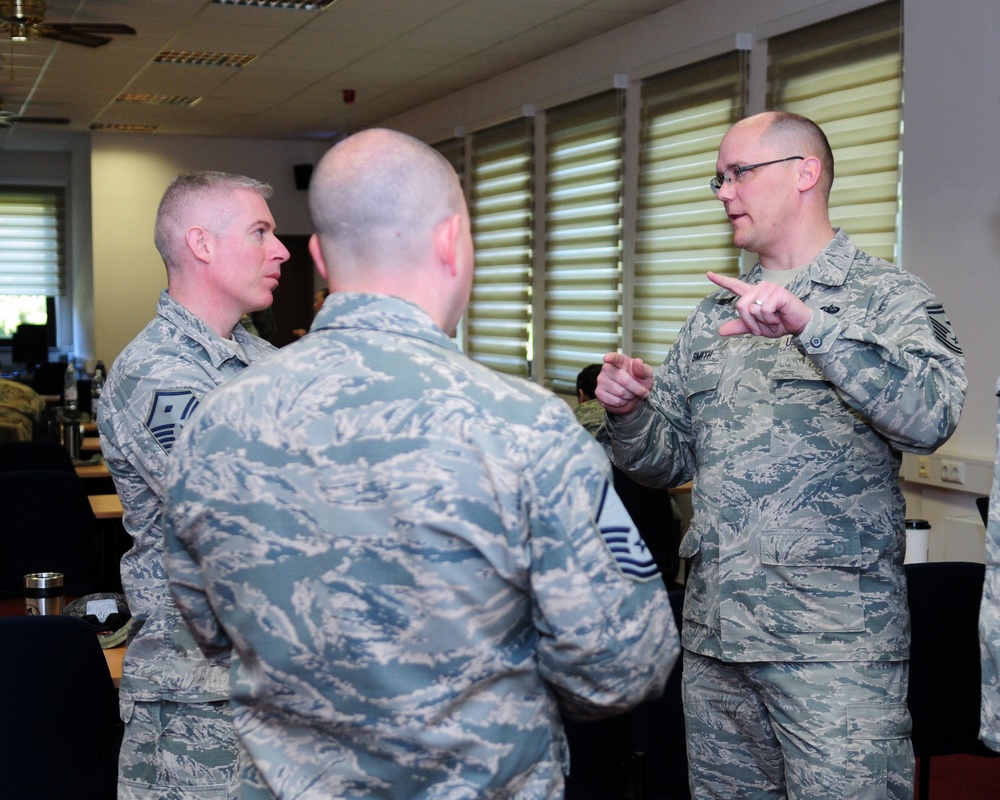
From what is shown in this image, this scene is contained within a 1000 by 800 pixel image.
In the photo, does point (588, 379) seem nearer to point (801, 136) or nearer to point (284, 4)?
point (284, 4)

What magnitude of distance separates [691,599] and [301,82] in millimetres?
8036

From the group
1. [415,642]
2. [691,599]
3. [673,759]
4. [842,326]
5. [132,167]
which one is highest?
[132,167]

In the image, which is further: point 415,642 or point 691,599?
point 691,599

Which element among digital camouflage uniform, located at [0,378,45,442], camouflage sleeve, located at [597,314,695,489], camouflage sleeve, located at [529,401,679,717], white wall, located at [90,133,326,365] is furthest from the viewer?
white wall, located at [90,133,326,365]

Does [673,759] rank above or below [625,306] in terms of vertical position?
below

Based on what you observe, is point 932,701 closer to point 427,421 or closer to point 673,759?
point 673,759

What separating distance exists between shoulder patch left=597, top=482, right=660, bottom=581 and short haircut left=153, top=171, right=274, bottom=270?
132cm

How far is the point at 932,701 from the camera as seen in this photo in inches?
121

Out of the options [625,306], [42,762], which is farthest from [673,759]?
[625,306]

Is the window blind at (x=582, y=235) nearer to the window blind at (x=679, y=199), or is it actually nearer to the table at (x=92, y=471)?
the window blind at (x=679, y=199)

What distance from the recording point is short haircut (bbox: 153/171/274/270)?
7.45 feet

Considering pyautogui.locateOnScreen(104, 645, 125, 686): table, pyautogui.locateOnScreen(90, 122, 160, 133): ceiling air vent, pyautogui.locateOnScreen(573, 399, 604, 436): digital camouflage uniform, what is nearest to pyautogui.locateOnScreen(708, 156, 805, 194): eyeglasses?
pyautogui.locateOnScreen(104, 645, 125, 686): table

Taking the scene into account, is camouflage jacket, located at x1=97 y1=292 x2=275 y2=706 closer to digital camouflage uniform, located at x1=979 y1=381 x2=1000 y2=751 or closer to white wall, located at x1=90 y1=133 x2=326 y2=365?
digital camouflage uniform, located at x1=979 y1=381 x2=1000 y2=751

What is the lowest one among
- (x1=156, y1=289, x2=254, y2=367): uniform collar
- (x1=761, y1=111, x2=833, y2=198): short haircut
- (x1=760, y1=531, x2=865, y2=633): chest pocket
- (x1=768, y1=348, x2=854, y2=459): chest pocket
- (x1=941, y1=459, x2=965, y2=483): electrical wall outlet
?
(x1=941, y1=459, x2=965, y2=483): electrical wall outlet
